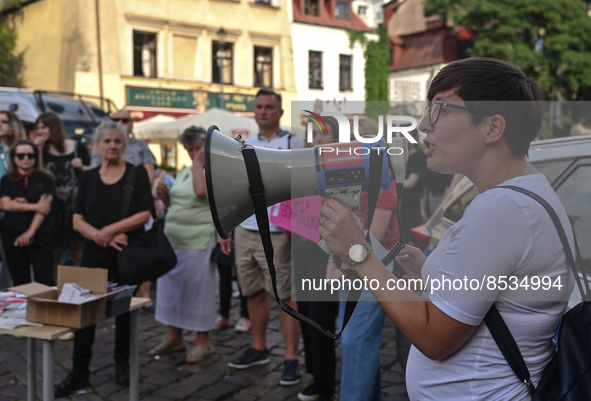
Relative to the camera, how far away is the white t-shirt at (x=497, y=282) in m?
1.24

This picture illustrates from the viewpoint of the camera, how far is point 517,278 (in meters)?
1.27

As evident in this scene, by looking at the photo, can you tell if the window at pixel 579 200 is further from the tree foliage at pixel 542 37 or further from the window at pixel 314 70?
the tree foliage at pixel 542 37

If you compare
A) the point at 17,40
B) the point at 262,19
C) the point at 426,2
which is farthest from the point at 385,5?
the point at 17,40

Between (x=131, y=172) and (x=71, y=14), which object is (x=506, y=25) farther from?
(x=131, y=172)

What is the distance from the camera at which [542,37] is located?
→ 84.7 feet

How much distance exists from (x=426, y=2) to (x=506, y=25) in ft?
14.9

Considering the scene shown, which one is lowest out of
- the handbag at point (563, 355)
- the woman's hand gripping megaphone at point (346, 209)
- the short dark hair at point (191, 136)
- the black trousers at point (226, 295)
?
the black trousers at point (226, 295)

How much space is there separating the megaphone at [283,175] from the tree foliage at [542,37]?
24.9m

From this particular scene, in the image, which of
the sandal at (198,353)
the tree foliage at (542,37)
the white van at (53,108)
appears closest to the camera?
the sandal at (198,353)

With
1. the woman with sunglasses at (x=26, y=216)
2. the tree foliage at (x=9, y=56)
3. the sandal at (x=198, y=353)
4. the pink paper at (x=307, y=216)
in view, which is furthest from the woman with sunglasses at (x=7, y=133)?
the tree foliage at (x=9, y=56)

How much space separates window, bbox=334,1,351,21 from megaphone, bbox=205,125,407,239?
22271mm

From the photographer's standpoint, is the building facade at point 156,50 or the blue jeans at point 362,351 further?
the building facade at point 156,50

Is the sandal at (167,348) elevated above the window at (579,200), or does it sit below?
below

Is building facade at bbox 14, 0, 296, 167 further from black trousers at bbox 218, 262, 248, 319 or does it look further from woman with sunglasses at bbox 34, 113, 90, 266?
black trousers at bbox 218, 262, 248, 319
